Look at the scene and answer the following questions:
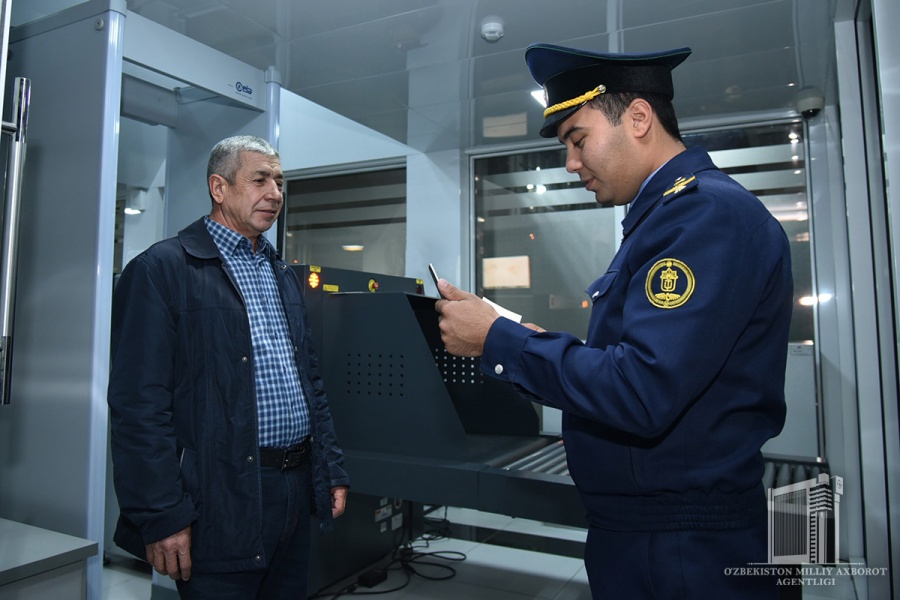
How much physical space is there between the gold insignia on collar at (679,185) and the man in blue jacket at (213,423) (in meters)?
1.01

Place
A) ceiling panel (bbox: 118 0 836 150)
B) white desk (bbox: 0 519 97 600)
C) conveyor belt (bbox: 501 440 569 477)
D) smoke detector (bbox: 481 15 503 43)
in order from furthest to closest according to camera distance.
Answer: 1. smoke detector (bbox: 481 15 503 43)
2. ceiling panel (bbox: 118 0 836 150)
3. conveyor belt (bbox: 501 440 569 477)
4. white desk (bbox: 0 519 97 600)

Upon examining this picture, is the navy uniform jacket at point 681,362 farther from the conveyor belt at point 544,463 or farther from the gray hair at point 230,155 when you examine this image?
the gray hair at point 230,155

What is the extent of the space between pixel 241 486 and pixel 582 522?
90cm

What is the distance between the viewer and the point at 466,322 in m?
1.10

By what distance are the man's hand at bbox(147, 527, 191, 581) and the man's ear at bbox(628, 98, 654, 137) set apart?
1.23 meters

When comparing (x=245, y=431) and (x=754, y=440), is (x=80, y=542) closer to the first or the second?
(x=245, y=431)

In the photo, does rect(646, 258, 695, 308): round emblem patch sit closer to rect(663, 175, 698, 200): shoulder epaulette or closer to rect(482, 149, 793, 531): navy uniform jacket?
rect(482, 149, 793, 531): navy uniform jacket

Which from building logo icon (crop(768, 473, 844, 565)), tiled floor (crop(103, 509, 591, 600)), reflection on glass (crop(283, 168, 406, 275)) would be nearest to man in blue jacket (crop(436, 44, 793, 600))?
building logo icon (crop(768, 473, 844, 565))

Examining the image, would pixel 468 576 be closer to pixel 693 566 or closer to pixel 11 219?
pixel 693 566

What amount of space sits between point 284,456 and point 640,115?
1106 mm

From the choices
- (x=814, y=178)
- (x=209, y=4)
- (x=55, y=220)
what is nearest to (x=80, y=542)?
(x=55, y=220)

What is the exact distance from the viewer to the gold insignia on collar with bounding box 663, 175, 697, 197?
3.25 ft

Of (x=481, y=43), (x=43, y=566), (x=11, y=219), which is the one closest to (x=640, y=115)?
(x=11, y=219)

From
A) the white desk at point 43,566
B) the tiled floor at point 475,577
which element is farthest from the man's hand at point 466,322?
the tiled floor at point 475,577
